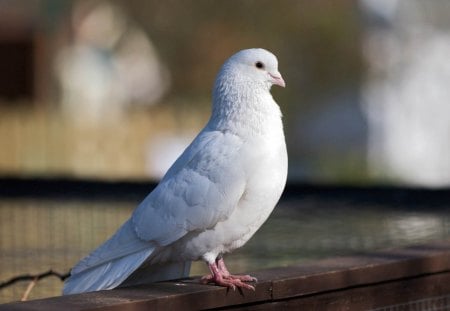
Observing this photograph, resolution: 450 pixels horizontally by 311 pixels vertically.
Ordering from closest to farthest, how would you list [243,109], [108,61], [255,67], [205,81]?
[243,109], [255,67], [205,81], [108,61]

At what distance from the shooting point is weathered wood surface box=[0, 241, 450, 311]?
328cm

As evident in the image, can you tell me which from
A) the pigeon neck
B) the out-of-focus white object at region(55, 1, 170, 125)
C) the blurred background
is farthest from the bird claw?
the out-of-focus white object at region(55, 1, 170, 125)

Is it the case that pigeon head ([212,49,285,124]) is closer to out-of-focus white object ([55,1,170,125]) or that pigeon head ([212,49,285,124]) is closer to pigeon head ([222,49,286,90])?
pigeon head ([222,49,286,90])

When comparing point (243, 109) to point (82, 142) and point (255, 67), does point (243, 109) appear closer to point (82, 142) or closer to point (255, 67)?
point (255, 67)

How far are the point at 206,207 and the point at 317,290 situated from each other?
477 millimetres

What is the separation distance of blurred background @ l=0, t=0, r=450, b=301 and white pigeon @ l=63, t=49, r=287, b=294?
9017 millimetres

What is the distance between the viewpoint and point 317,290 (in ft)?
12.3

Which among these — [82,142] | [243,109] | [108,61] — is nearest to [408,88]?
[82,142]

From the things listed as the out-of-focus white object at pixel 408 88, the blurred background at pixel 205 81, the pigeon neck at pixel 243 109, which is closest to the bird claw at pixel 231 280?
the pigeon neck at pixel 243 109

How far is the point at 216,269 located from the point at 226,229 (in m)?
0.17

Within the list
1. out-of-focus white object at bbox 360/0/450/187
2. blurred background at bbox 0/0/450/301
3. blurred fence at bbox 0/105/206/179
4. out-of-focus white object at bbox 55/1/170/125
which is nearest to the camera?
blurred fence at bbox 0/105/206/179

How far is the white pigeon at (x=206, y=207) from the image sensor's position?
156 inches

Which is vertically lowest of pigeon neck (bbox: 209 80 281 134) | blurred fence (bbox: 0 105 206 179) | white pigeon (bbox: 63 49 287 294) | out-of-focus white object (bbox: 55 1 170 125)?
white pigeon (bbox: 63 49 287 294)

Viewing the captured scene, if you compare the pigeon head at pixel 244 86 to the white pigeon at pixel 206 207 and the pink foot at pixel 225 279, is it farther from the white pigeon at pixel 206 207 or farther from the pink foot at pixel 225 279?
the pink foot at pixel 225 279
